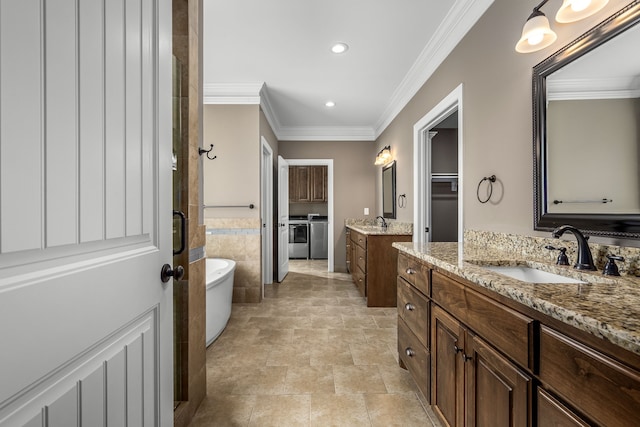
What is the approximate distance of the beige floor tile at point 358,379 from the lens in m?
1.96

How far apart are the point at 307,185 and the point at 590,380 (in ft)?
22.8

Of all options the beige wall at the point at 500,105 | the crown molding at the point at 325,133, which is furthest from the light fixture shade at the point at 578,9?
the crown molding at the point at 325,133

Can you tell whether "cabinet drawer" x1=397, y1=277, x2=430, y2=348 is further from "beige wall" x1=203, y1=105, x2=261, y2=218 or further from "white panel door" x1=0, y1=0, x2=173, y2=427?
"beige wall" x1=203, y1=105, x2=261, y2=218

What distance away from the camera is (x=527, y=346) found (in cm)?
86

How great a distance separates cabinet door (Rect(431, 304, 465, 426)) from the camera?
1279 millimetres

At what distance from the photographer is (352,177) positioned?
5.58 metres

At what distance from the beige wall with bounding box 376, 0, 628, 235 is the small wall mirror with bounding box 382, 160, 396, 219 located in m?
1.78

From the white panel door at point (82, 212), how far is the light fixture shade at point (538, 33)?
1.48m

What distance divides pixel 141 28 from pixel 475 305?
145cm

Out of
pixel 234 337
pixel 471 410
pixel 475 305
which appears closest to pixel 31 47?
pixel 475 305

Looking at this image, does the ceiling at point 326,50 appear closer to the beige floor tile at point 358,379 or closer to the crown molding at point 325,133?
the crown molding at point 325,133

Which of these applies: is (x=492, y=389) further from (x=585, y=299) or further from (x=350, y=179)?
(x=350, y=179)

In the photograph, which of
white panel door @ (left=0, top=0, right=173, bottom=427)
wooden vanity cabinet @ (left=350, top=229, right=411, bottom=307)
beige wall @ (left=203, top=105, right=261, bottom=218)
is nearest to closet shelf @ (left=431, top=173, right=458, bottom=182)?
wooden vanity cabinet @ (left=350, top=229, right=411, bottom=307)

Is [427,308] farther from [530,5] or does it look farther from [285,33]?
[285,33]
